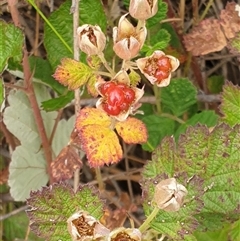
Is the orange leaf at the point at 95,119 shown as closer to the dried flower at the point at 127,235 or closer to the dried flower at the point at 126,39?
the dried flower at the point at 126,39

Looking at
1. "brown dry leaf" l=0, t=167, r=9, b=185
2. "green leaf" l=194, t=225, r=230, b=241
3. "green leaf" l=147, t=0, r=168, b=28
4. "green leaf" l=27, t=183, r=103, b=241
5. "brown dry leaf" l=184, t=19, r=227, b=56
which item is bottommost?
"green leaf" l=194, t=225, r=230, b=241

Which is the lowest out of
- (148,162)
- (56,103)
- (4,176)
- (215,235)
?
(215,235)

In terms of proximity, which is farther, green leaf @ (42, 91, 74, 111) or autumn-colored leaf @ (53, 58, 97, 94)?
green leaf @ (42, 91, 74, 111)

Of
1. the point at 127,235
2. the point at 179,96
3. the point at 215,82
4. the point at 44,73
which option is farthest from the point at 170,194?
the point at 215,82

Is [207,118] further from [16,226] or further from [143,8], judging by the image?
[16,226]

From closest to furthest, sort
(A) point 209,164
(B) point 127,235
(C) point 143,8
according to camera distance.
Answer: (B) point 127,235
(C) point 143,8
(A) point 209,164

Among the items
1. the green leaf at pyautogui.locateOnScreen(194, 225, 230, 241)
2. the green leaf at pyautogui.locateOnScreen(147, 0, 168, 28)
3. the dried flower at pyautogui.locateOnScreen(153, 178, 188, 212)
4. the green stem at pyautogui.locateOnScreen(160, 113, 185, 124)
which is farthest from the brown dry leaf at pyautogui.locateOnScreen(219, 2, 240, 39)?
the dried flower at pyautogui.locateOnScreen(153, 178, 188, 212)

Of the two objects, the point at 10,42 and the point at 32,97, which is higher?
the point at 10,42

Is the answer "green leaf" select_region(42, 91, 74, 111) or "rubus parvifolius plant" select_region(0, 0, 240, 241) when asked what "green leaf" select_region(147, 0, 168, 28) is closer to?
"rubus parvifolius plant" select_region(0, 0, 240, 241)
